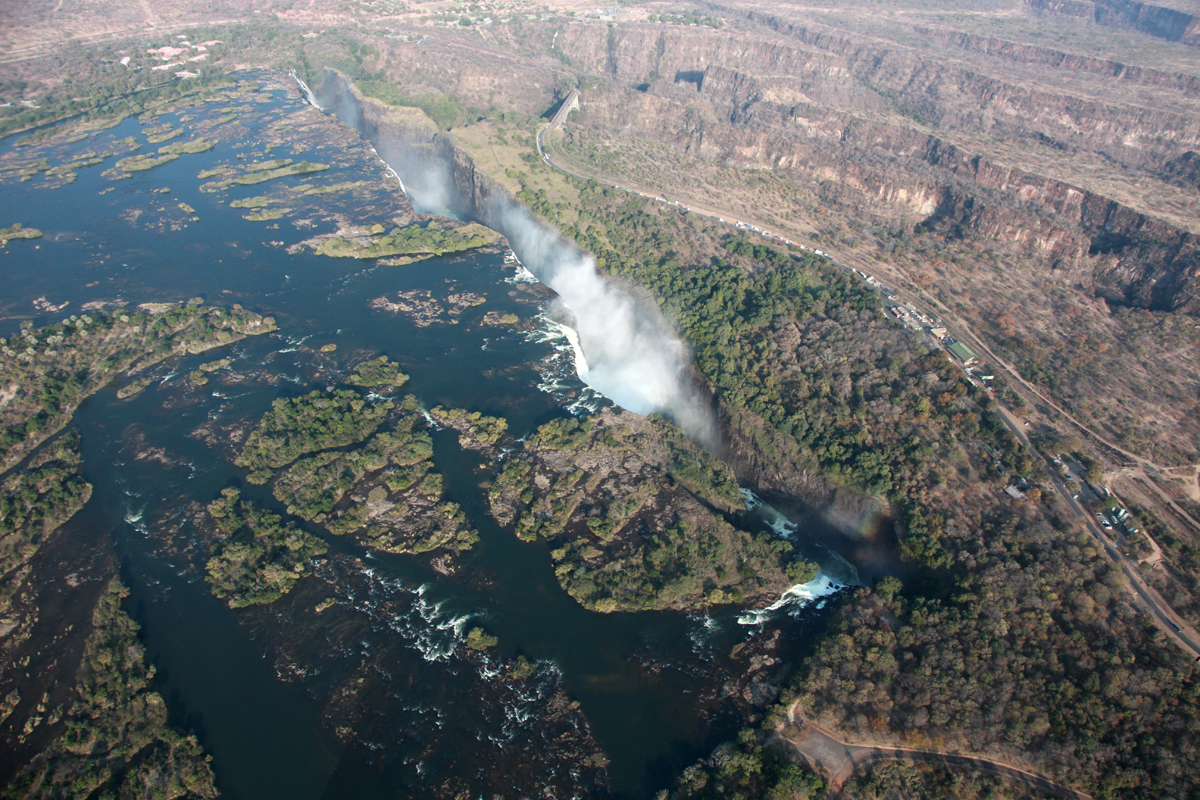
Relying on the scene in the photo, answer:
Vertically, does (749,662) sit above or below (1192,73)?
below

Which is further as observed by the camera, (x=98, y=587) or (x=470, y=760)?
(x=98, y=587)

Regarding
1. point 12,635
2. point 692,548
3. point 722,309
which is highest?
point 722,309

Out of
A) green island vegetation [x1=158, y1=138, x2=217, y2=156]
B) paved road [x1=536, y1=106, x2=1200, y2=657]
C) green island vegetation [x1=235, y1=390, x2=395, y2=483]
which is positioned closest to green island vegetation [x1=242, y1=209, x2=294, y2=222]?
green island vegetation [x1=158, y1=138, x2=217, y2=156]

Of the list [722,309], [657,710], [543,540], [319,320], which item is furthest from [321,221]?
[657,710]

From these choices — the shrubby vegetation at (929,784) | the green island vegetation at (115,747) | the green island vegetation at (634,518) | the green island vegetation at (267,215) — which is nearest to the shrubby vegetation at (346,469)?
the green island vegetation at (634,518)

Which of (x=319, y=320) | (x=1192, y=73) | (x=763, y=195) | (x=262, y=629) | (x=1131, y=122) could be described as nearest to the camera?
(x=262, y=629)

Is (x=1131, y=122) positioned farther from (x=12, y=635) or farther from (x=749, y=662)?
(x=12, y=635)

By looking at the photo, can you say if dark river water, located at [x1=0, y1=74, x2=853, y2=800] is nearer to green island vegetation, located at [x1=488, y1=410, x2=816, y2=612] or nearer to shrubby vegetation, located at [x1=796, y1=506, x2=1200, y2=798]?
green island vegetation, located at [x1=488, y1=410, x2=816, y2=612]

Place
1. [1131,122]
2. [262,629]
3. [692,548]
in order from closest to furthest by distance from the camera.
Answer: [262,629] → [692,548] → [1131,122]
